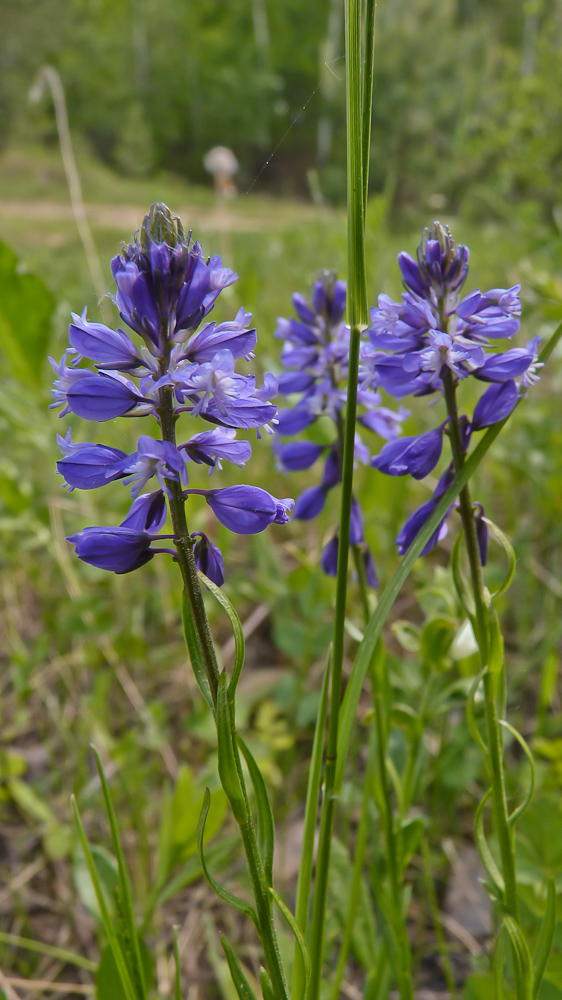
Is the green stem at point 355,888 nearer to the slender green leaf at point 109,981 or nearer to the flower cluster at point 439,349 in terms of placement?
the slender green leaf at point 109,981

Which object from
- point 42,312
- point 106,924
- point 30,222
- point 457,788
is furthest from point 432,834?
point 30,222

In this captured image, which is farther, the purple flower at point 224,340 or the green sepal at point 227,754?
the purple flower at point 224,340

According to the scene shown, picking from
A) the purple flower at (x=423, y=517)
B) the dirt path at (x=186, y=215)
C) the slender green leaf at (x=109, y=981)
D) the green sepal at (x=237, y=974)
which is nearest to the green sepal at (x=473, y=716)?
the purple flower at (x=423, y=517)

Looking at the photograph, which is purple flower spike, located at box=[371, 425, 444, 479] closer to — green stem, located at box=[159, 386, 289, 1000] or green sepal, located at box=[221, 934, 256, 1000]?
green stem, located at box=[159, 386, 289, 1000]

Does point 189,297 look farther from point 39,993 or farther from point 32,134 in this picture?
point 32,134

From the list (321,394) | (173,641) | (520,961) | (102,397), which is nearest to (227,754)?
(102,397)

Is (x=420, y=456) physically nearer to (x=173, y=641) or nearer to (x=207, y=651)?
(x=207, y=651)

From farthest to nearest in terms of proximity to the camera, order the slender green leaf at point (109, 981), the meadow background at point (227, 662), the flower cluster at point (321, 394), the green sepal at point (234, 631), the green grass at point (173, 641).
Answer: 1. the green grass at point (173, 641)
2. the meadow background at point (227, 662)
3. the flower cluster at point (321, 394)
4. the slender green leaf at point (109, 981)
5. the green sepal at point (234, 631)

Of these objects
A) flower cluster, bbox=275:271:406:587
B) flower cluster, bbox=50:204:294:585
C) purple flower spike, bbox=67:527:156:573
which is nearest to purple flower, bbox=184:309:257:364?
flower cluster, bbox=50:204:294:585
